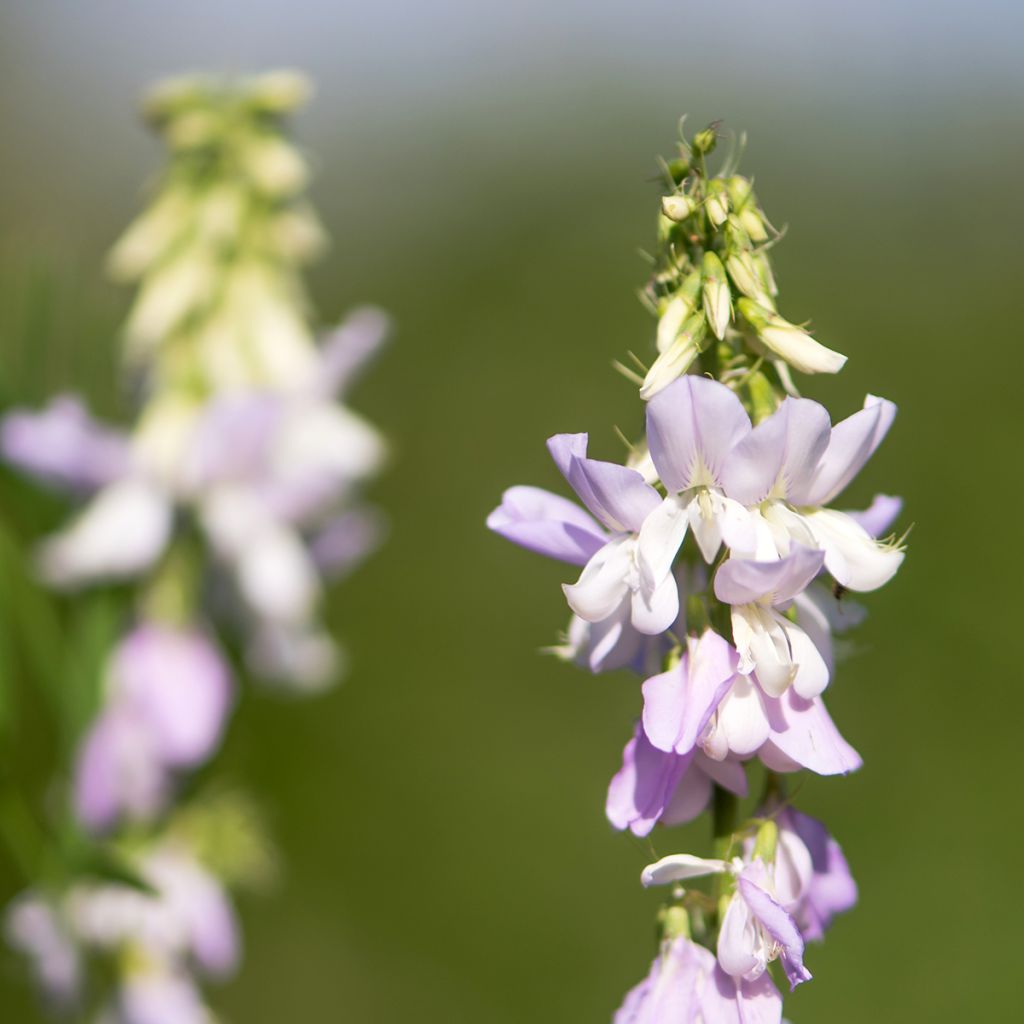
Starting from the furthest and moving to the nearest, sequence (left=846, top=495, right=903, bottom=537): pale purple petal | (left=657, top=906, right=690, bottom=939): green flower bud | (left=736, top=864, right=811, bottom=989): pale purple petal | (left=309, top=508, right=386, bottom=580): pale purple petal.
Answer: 1. (left=309, top=508, right=386, bottom=580): pale purple petal
2. (left=846, top=495, right=903, bottom=537): pale purple petal
3. (left=657, top=906, right=690, bottom=939): green flower bud
4. (left=736, top=864, right=811, bottom=989): pale purple petal

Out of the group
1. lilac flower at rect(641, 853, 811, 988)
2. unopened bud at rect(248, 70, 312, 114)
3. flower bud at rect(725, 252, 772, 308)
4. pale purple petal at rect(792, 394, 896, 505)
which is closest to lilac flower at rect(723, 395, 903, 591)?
pale purple petal at rect(792, 394, 896, 505)

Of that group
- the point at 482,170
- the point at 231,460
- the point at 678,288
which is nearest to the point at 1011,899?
the point at 231,460

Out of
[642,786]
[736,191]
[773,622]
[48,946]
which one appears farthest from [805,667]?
[48,946]

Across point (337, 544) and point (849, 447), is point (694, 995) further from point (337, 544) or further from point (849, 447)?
point (337, 544)

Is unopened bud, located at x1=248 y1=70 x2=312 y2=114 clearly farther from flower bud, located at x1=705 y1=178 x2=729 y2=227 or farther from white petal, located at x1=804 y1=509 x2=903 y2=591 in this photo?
white petal, located at x1=804 y1=509 x2=903 y2=591

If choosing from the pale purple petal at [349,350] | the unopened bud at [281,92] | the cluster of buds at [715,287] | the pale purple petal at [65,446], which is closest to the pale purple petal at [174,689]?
the pale purple petal at [65,446]
